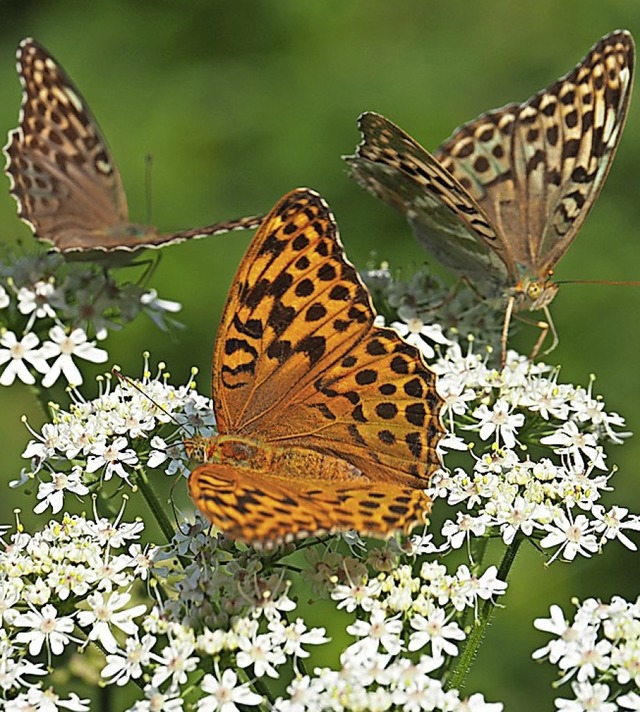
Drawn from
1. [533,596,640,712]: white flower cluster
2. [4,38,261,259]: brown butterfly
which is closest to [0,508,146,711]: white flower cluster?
[533,596,640,712]: white flower cluster

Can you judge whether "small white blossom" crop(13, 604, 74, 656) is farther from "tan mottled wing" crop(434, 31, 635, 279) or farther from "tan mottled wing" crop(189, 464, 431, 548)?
"tan mottled wing" crop(434, 31, 635, 279)

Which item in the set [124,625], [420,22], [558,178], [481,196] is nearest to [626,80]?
[558,178]

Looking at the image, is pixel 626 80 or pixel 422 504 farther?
pixel 626 80

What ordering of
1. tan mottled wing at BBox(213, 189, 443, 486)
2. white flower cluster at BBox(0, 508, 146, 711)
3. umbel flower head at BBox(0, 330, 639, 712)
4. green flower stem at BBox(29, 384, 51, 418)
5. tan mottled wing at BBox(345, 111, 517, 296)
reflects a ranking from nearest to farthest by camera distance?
umbel flower head at BBox(0, 330, 639, 712) < white flower cluster at BBox(0, 508, 146, 711) < tan mottled wing at BBox(213, 189, 443, 486) < tan mottled wing at BBox(345, 111, 517, 296) < green flower stem at BBox(29, 384, 51, 418)

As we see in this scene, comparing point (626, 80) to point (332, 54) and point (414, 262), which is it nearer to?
point (414, 262)

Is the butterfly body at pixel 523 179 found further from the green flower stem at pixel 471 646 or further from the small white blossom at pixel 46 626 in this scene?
the small white blossom at pixel 46 626

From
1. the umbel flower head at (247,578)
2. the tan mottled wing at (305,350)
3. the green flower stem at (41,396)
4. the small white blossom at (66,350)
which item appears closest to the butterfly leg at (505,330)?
the umbel flower head at (247,578)

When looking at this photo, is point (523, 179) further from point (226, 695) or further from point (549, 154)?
point (226, 695)

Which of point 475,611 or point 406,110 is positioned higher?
point 406,110
